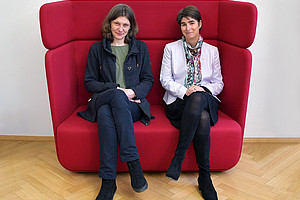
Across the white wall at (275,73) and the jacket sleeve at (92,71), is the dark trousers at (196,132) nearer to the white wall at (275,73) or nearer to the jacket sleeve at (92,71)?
the jacket sleeve at (92,71)

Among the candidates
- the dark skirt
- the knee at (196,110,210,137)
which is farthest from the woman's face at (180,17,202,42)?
the knee at (196,110,210,137)

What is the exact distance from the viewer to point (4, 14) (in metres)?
2.52

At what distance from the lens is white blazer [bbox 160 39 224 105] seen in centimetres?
225

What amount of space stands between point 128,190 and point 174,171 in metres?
0.31

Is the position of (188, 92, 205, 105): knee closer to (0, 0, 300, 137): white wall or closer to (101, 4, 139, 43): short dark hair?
(101, 4, 139, 43): short dark hair

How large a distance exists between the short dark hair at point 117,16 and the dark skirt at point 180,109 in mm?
549

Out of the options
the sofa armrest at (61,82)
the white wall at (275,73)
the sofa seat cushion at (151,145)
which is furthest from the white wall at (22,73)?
the white wall at (275,73)

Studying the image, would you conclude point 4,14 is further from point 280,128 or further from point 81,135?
point 280,128

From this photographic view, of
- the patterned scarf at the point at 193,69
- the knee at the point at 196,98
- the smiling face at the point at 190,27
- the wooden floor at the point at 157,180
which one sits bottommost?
the wooden floor at the point at 157,180

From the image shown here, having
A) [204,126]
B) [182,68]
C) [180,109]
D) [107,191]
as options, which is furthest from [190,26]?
[107,191]

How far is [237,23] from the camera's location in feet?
6.97

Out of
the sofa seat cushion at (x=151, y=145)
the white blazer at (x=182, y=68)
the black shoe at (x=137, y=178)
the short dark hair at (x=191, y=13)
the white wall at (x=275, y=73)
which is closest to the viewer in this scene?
the black shoe at (x=137, y=178)

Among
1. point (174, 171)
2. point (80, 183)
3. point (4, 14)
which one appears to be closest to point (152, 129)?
point (174, 171)

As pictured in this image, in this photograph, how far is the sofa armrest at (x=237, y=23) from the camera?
200cm
